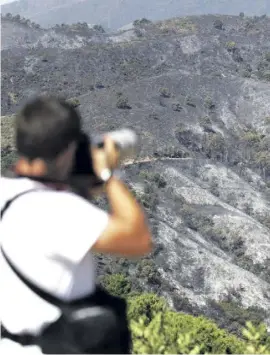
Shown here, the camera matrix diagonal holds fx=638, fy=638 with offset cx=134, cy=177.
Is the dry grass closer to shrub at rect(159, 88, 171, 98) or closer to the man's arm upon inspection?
shrub at rect(159, 88, 171, 98)

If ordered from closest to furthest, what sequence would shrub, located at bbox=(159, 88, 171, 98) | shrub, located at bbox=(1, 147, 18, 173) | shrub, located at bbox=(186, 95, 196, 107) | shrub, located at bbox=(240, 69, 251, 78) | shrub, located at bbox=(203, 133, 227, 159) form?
shrub, located at bbox=(1, 147, 18, 173) < shrub, located at bbox=(203, 133, 227, 159) < shrub, located at bbox=(159, 88, 171, 98) < shrub, located at bbox=(186, 95, 196, 107) < shrub, located at bbox=(240, 69, 251, 78)

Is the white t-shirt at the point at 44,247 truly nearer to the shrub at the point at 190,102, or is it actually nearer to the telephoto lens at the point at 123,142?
the telephoto lens at the point at 123,142

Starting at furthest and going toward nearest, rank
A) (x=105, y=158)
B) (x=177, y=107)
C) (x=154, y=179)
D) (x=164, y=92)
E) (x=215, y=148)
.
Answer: (x=164, y=92)
(x=177, y=107)
(x=215, y=148)
(x=154, y=179)
(x=105, y=158)

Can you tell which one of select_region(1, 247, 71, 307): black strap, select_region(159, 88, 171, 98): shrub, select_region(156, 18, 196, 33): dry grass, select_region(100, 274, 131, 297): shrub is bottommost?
select_region(156, 18, 196, 33): dry grass

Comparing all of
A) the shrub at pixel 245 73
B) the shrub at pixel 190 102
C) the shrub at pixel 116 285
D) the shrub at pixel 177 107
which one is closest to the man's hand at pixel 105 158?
the shrub at pixel 116 285

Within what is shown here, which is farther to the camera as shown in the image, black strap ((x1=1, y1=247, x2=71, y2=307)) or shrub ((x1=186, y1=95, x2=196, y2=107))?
shrub ((x1=186, y1=95, x2=196, y2=107))

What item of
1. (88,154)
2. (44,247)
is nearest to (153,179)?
(88,154)

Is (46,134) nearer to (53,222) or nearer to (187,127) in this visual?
(53,222)

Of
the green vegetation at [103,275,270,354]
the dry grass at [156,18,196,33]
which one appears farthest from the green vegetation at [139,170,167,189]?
the dry grass at [156,18,196,33]
